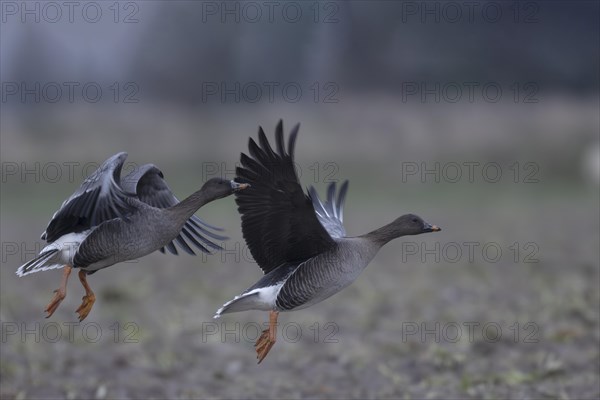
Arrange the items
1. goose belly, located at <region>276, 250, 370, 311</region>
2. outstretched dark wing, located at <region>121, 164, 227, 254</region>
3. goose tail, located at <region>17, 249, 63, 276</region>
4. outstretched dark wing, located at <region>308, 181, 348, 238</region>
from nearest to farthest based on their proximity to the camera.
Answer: goose tail, located at <region>17, 249, 63, 276</region>, goose belly, located at <region>276, 250, 370, 311</region>, outstretched dark wing, located at <region>121, 164, 227, 254</region>, outstretched dark wing, located at <region>308, 181, 348, 238</region>

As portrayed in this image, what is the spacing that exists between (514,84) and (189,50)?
27.6 metres

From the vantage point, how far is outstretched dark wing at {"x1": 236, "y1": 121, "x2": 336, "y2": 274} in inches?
209

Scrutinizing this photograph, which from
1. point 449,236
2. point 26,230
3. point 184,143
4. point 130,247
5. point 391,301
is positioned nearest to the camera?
point 130,247

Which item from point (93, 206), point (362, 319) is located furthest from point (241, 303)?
point (362, 319)

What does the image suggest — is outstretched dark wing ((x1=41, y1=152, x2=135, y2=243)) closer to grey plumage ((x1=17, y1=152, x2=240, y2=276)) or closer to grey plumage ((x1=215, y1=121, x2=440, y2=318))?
grey plumage ((x1=17, y1=152, x2=240, y2=276))

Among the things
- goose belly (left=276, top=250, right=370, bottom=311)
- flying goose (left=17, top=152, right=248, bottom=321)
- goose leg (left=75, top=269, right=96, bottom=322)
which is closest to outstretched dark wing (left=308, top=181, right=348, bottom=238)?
goose belly (left=276, top=250, right=370, bottom=311)

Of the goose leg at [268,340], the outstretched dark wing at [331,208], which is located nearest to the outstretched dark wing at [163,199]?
the goose leg at [268,340]

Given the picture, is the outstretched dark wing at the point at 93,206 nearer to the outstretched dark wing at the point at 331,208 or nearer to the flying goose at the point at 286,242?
the flying goose at the point at 286,242

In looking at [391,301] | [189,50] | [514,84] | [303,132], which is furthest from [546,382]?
[189,50]

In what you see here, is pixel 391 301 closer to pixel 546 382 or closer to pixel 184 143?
pixel 546 382

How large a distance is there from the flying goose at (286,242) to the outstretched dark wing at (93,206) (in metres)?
0.72

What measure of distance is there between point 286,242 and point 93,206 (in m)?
1.21

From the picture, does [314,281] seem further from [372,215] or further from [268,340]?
[372,215]

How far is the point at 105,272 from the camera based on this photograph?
22.3 meters
